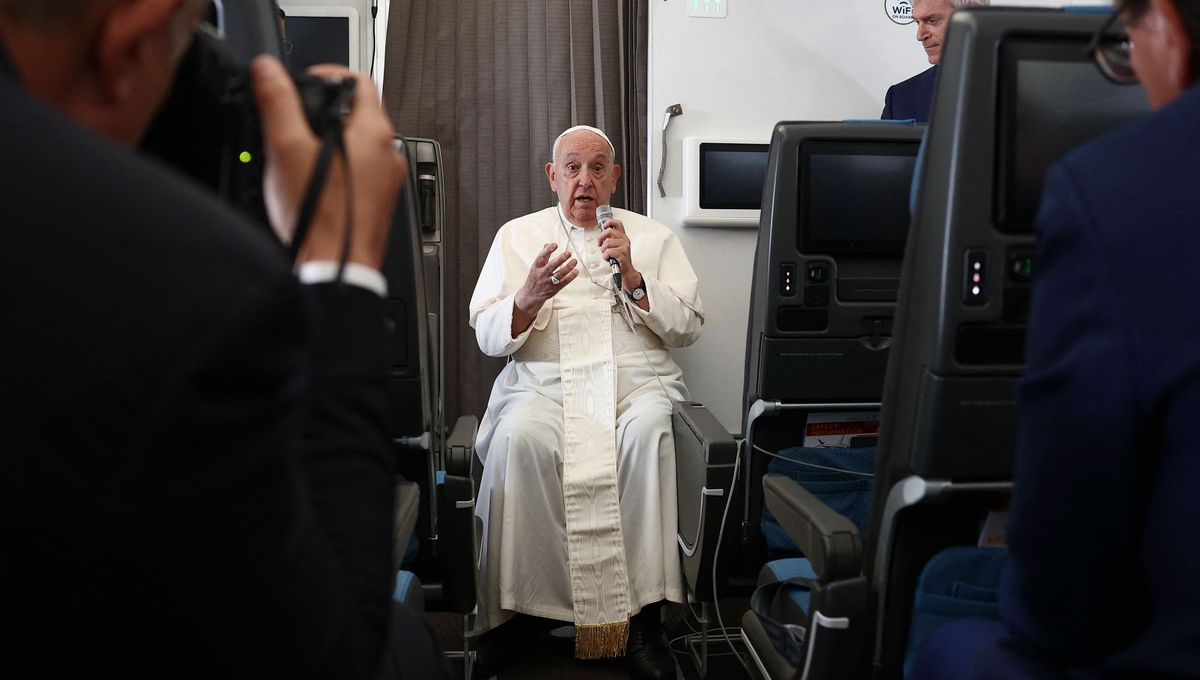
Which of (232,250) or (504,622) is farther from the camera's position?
(504,622)

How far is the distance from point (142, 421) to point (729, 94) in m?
3.62

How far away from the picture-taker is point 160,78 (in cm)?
59

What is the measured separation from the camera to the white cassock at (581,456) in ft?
8.79

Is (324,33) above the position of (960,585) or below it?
above

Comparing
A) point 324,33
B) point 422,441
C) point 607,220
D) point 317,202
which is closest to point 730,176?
point 607,220

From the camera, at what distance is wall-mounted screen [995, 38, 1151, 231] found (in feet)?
3.91

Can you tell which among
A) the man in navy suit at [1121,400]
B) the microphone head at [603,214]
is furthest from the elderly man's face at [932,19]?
the man in navy suit at [1121,400]

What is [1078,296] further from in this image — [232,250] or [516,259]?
[516,259]

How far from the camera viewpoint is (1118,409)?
752 millimetres

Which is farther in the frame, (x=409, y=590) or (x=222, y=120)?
(x=409, y=590)

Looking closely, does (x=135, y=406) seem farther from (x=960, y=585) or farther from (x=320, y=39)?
(x=320, y=39)

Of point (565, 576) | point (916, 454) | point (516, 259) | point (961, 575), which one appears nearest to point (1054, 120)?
point (916, 454)

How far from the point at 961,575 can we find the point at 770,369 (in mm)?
1023

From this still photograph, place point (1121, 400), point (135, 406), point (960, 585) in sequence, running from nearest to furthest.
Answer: point (135, 406) → point (1121, 400) → point (960, 585)
